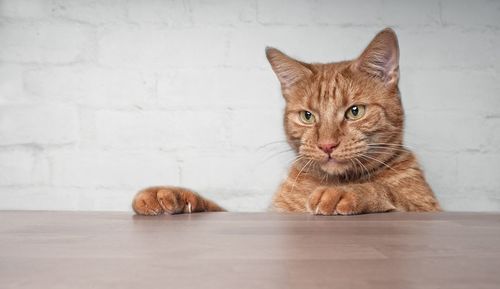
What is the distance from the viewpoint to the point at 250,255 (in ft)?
1.56

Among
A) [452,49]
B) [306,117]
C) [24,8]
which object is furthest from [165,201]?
Result: [452,49]

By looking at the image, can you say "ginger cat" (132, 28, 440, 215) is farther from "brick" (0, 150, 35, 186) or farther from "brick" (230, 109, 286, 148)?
"brick" (0, 150, 35, 186)

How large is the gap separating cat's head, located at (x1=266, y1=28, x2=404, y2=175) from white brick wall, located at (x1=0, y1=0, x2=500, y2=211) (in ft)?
0.78

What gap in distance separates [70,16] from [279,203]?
3.26 feet

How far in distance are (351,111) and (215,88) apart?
20.5 inches

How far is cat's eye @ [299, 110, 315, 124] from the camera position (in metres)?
1.54

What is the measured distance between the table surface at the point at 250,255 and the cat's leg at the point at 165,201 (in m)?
0.25

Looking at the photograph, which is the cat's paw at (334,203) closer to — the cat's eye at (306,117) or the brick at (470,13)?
the cat's eye at (306,117)

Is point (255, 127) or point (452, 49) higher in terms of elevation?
point (452, 49)

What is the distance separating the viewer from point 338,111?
1.46 meters

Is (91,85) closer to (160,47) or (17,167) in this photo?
(160,47)

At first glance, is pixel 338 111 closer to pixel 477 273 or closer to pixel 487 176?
pixel 487 176

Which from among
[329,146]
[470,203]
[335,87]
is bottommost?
[470,203]

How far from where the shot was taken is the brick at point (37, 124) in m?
1.77
